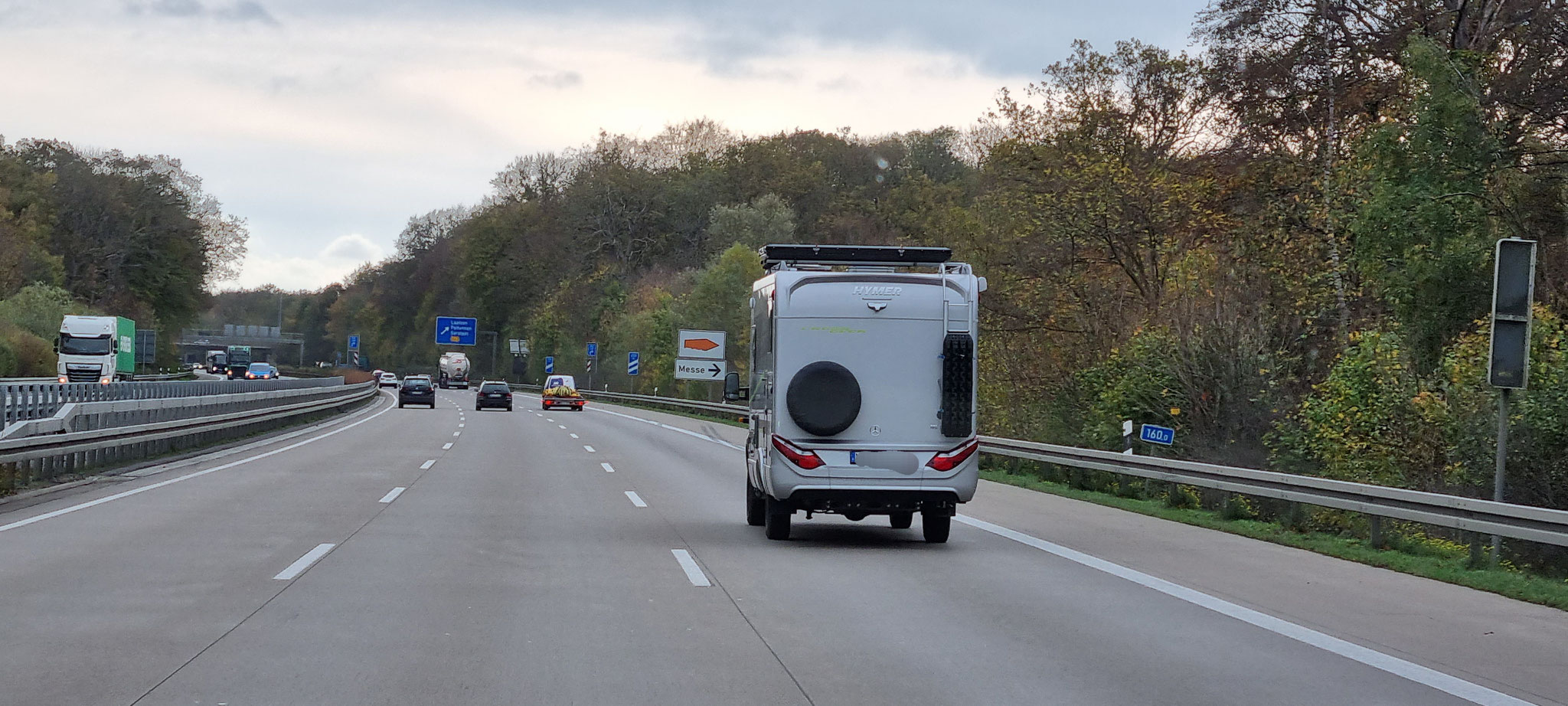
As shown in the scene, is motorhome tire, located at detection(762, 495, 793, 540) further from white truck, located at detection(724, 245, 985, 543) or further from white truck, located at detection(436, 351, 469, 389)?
white truck, located at detection(436, 351, 469, 389)

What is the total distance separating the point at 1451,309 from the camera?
2012 centimetres

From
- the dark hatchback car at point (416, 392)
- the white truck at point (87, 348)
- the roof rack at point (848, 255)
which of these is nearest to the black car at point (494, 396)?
the dark hatchback car at point (416, 392)

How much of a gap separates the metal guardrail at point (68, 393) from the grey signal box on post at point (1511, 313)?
17342mm

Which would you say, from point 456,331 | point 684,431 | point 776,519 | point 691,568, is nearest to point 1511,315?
point 776,519

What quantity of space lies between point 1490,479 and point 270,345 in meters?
153

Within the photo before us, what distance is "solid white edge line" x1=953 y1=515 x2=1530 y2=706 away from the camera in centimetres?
695

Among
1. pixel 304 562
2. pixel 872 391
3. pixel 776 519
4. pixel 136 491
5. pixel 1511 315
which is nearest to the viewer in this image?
pixel 304 562

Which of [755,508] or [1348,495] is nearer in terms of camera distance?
[1348,495]

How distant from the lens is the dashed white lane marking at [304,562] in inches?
409

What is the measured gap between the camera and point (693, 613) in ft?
29.8

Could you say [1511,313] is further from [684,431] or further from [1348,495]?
[684,431]

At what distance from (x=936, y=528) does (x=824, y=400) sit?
184 cm

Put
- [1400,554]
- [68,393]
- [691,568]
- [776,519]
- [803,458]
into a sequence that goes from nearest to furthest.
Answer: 1. [691,568]
2. [803,458]
3. [1400,554]
4. [776,519]
5. [68,393]

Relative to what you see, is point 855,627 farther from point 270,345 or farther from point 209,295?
point 270,345
